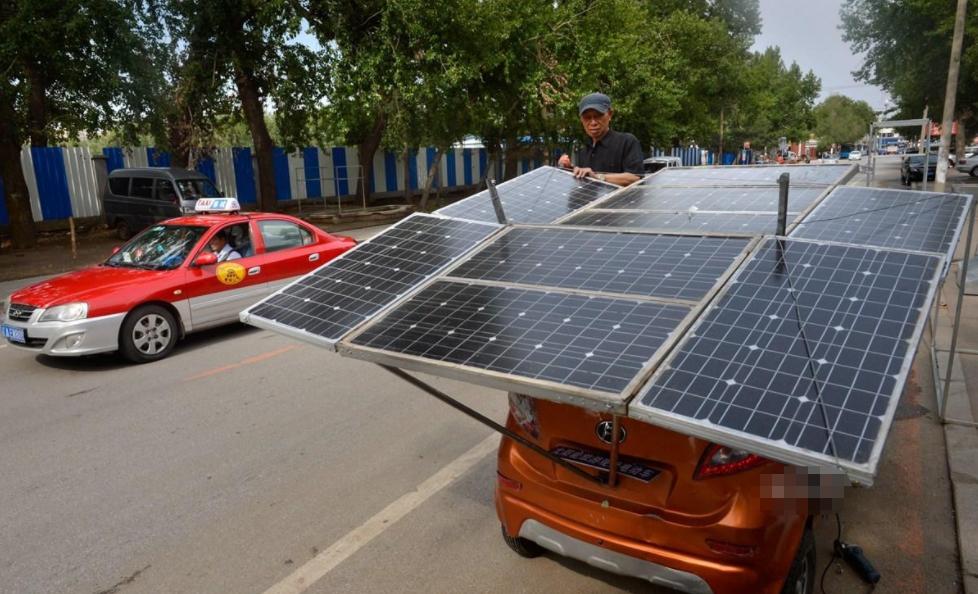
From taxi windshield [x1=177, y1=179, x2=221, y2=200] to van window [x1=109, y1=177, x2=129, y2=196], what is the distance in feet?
6.83

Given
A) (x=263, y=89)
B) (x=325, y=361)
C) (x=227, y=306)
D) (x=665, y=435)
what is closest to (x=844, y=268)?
(x=665, y=435)

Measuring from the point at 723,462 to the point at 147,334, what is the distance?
7.08 m

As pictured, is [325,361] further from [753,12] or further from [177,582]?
[753,12]

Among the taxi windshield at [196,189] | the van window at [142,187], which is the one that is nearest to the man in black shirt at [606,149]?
the taxi windshield at [196,189]

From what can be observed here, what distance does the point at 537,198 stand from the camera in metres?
4.60

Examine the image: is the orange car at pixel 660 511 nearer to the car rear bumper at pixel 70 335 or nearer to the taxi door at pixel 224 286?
the car rear bumper at pixel 70 335

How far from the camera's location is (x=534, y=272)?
338 cm

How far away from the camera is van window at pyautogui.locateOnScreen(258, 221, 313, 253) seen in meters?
9.27

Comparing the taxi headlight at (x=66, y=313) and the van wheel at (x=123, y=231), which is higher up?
the taxi headlight at (x=66, y=313)

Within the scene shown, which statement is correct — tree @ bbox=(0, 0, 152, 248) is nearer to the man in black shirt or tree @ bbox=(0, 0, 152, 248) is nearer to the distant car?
the man in black shirt

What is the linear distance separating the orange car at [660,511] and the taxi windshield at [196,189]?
55.8 ft

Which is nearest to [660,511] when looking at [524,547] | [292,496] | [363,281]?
[524,547]

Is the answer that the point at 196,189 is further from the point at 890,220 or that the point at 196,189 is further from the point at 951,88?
the point at 951,88

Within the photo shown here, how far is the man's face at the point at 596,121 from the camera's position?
18.3 ft
